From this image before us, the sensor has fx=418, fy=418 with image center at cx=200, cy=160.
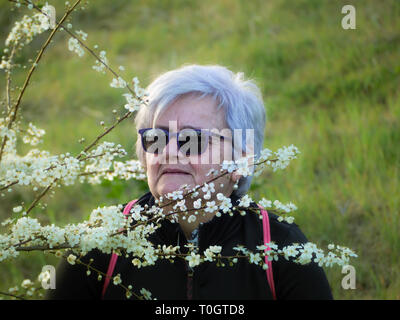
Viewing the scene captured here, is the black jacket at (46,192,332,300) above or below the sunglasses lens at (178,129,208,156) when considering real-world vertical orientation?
below

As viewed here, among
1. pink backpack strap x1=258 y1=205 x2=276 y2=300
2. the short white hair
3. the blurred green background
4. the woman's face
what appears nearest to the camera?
pink backpack strap x1=258 y1=205 x2=276 y2=300

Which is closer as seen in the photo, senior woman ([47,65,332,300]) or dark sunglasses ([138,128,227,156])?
senior woman ([47,65,332,300])

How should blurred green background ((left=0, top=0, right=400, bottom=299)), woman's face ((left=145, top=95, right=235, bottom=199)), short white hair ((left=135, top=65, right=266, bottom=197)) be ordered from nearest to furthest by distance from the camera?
woman's face ((left=145, top=95, right=235, bottom=199)), short white hair ((left=135, top=65, right=266, bottom=197)), blurred green background ((left=0, top=0, right=400, bottom=299))

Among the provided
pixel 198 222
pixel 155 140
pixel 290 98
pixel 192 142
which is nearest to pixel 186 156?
pixel 192 142

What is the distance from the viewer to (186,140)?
203cm

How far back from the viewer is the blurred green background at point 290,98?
3.17 m

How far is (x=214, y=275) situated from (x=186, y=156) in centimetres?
57

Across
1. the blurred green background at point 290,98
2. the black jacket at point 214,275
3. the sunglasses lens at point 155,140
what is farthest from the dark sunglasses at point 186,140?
the blurred green background at point 290,98

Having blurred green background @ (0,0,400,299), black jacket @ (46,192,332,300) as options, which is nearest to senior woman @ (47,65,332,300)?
black jacket @ (46,192,332,300)

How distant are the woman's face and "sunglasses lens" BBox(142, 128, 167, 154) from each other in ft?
0.10

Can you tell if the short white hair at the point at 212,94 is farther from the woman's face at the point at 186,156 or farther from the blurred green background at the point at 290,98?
the blurred green background at the point at 290,98

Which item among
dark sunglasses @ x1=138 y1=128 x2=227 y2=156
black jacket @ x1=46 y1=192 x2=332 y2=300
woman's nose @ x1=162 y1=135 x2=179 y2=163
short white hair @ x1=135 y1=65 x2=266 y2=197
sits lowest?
black jacket @ x1=46 y1=192 x2=332 y2=300

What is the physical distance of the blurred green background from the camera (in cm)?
317

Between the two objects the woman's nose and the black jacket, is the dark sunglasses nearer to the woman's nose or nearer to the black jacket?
the woman's nose
